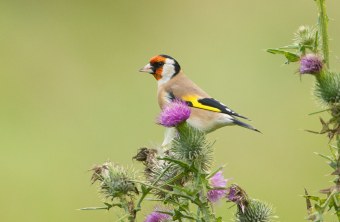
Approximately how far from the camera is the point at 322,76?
3.11 metres

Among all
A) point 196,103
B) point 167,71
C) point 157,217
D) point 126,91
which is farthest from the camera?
point 126,91

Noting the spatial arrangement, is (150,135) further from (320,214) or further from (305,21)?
(320,214)

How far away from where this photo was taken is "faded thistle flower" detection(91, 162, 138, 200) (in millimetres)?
3047

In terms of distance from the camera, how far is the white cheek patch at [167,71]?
19.6 feet

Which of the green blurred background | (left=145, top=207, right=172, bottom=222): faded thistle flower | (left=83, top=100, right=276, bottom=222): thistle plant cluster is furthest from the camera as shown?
the green blurred background

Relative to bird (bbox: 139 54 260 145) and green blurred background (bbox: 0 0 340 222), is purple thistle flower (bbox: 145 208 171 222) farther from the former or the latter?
green blurred background (bbox: 0 0 340 222)

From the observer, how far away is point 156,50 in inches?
477

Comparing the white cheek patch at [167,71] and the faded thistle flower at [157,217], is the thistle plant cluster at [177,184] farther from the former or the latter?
the white cheek patch at [167,71]

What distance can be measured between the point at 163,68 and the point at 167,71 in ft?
0.15

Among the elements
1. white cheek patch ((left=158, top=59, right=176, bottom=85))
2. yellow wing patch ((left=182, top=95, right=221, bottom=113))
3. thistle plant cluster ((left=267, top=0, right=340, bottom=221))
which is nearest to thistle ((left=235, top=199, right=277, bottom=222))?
thistle plant cluster ((left=267, top=0, right=340, bottom=221))

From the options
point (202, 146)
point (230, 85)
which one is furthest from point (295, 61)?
point (230, 85)

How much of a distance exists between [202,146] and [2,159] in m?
8.96

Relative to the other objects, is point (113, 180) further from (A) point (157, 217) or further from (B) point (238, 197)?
(B) point (238, 197)

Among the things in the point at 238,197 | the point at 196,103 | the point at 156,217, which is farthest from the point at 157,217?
the point at 196,103
